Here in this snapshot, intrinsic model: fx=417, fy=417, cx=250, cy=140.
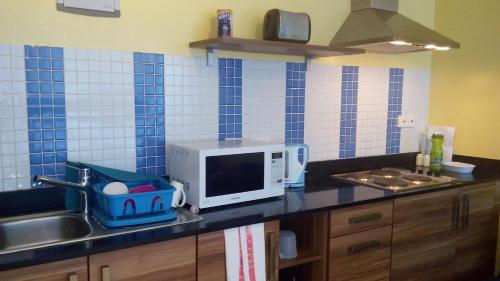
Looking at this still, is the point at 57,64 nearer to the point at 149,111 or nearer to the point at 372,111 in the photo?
the point at 149,111

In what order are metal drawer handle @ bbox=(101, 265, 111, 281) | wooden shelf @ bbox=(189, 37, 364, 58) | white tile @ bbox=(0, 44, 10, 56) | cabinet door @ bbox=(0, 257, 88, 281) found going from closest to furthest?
1. cabinet door @ bbox=(0, 257, 88, 281)
2. metal drawer handle @ bbox=(101, 265, 111, 281)
3. white tile @ bbox=(0, 44, 10, 56)
4. wooden shelf @ bbox=(189, 37, 364, 58)

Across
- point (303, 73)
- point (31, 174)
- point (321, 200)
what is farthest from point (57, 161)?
point (303, 73)

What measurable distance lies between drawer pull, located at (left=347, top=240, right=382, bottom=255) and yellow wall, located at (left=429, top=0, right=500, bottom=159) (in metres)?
1.41

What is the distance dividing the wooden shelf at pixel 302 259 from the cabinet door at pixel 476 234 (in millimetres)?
1174

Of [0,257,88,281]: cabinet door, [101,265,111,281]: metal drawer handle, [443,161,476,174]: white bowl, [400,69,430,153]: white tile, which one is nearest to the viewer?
[0,257,88,281]: cabinet door

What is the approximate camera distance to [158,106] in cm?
220

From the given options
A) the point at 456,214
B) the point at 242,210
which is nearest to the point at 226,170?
the point at 242,210

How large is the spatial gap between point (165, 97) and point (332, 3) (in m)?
1.33

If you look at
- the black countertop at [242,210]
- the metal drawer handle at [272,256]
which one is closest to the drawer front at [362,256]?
the black countertop at [242,210]

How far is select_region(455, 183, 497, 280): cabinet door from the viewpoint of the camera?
2.72 meters

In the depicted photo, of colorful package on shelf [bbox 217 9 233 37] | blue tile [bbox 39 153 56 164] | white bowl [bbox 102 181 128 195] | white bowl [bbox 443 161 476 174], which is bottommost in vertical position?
white bowl [bbox 443 161 476 174]

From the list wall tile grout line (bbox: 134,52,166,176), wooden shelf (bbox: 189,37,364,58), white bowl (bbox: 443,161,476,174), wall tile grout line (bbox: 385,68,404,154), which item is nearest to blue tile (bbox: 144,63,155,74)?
wall tile grout line (bbox: 134,52,166,176)

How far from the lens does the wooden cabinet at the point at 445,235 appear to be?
242cm

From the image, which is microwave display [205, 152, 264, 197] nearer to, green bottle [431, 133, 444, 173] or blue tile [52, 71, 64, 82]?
blue tile [52, 71, 64, 82]
